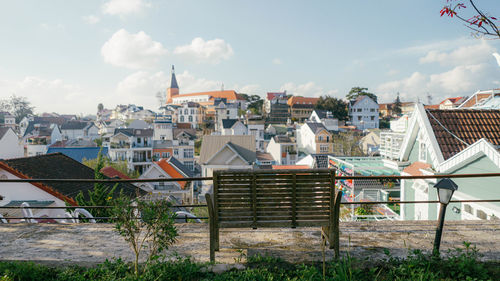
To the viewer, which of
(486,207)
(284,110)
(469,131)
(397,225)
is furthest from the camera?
(284,110)

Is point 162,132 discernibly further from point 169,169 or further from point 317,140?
point 169,169

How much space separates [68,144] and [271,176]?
195ft

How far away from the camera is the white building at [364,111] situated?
87750 mm

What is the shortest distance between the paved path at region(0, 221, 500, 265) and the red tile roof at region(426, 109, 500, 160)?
6.43m

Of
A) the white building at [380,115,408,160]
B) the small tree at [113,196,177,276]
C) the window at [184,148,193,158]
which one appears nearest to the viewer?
the small tree at [113,196,177,276]

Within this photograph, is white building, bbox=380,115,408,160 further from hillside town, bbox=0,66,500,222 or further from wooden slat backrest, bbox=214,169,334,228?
wooden slat backrest, bbox=214,169,334,228

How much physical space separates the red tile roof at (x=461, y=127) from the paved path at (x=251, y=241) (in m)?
6.43

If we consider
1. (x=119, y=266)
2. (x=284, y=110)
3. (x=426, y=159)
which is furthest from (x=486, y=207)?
(x=284, y=110)

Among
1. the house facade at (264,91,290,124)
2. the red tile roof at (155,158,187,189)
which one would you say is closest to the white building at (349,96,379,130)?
the house facade at (264,91,290,124)

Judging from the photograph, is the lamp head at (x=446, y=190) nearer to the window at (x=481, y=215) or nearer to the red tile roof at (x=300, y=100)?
the window at (x=481, y=215)

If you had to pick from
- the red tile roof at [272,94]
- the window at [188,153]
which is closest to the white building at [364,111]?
the red tile roof at [272,94]

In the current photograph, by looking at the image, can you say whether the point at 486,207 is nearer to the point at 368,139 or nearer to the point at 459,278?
the point at 459,278

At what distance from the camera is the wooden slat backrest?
292 centimetres

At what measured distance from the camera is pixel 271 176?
115 inches
